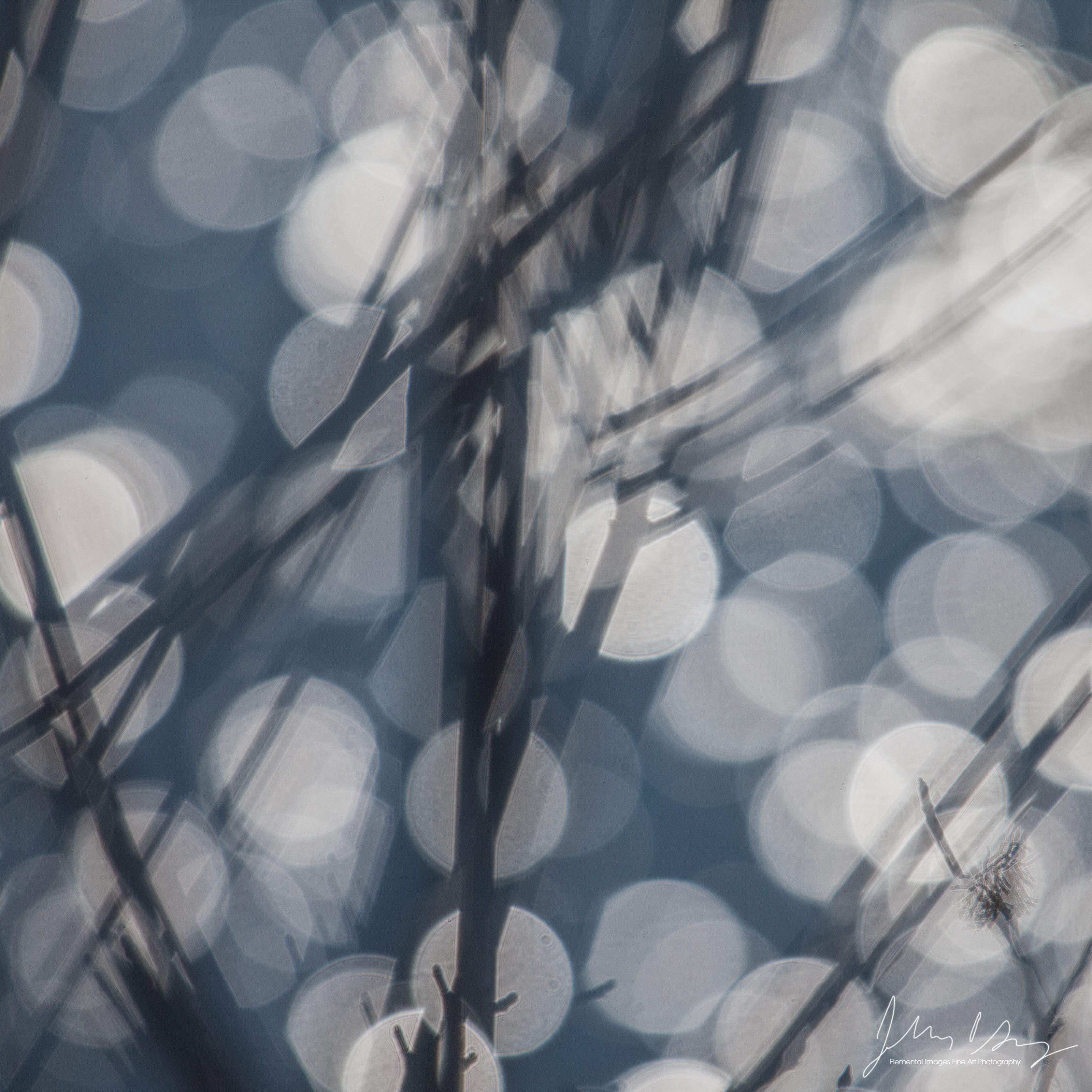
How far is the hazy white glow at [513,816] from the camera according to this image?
56cm

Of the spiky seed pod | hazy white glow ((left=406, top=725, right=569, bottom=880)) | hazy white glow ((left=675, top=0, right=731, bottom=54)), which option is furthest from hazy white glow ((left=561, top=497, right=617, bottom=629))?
the spiky seed pod

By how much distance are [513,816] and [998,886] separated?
0.73 meters

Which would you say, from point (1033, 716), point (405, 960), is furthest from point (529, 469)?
point (1033, 716)

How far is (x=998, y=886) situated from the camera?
99 cm

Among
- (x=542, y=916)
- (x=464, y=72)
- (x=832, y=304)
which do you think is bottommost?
(x=542, y=916)

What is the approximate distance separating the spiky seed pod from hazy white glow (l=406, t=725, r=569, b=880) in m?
0.60

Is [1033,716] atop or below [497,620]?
below

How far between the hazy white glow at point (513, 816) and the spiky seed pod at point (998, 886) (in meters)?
0.60

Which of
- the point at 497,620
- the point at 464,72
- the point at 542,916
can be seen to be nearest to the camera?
the point at 497,620

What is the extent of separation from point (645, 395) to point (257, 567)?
33 cm

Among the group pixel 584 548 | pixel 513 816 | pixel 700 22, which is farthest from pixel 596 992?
pixel 700 22

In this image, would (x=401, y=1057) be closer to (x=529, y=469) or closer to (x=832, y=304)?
(x=529, y=469)

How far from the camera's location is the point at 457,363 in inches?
21.5

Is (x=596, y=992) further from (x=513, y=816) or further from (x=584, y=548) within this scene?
(x=584, y=548)
